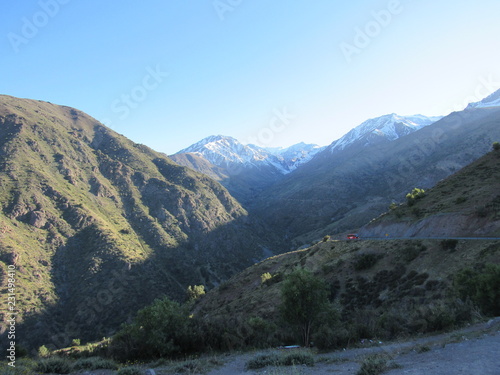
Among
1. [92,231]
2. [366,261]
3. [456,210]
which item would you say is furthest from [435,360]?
[92,231]

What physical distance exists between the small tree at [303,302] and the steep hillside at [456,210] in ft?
75.8

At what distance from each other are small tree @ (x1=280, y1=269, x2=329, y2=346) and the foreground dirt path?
7777mm

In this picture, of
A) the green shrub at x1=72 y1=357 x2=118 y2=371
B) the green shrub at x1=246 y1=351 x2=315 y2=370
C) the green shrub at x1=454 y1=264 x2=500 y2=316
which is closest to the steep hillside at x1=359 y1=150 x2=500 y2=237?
the green shrub at x1=454 y1=264 x2=500 y2=316

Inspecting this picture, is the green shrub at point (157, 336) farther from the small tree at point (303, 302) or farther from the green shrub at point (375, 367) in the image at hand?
the green shrub at point (375, 367)

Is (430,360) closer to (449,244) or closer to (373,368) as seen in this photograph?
(373,368)

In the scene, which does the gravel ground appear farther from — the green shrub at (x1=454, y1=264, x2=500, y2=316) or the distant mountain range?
the distant mountain range

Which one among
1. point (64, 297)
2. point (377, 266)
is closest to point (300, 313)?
point (377, 266)

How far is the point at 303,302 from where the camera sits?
926 inches

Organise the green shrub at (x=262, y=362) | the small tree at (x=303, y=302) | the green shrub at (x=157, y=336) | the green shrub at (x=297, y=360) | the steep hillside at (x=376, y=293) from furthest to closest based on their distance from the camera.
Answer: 1. the small tree at (x=303, y=302)
2. the green shrub at (x=157, y=336)
3. the steep hillside at (x=376, y=293)
4. the green shrub at (x=262, y=362)
5. the green shrub at (x=297, y=360)

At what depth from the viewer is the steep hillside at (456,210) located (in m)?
34.2

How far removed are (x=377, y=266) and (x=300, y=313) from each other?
20995mm

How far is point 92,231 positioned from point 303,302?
113 metres

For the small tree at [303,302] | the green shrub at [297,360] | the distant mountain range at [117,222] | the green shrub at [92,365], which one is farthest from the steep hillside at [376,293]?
the green shrub at [92,365]

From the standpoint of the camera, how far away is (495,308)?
56.4ft
